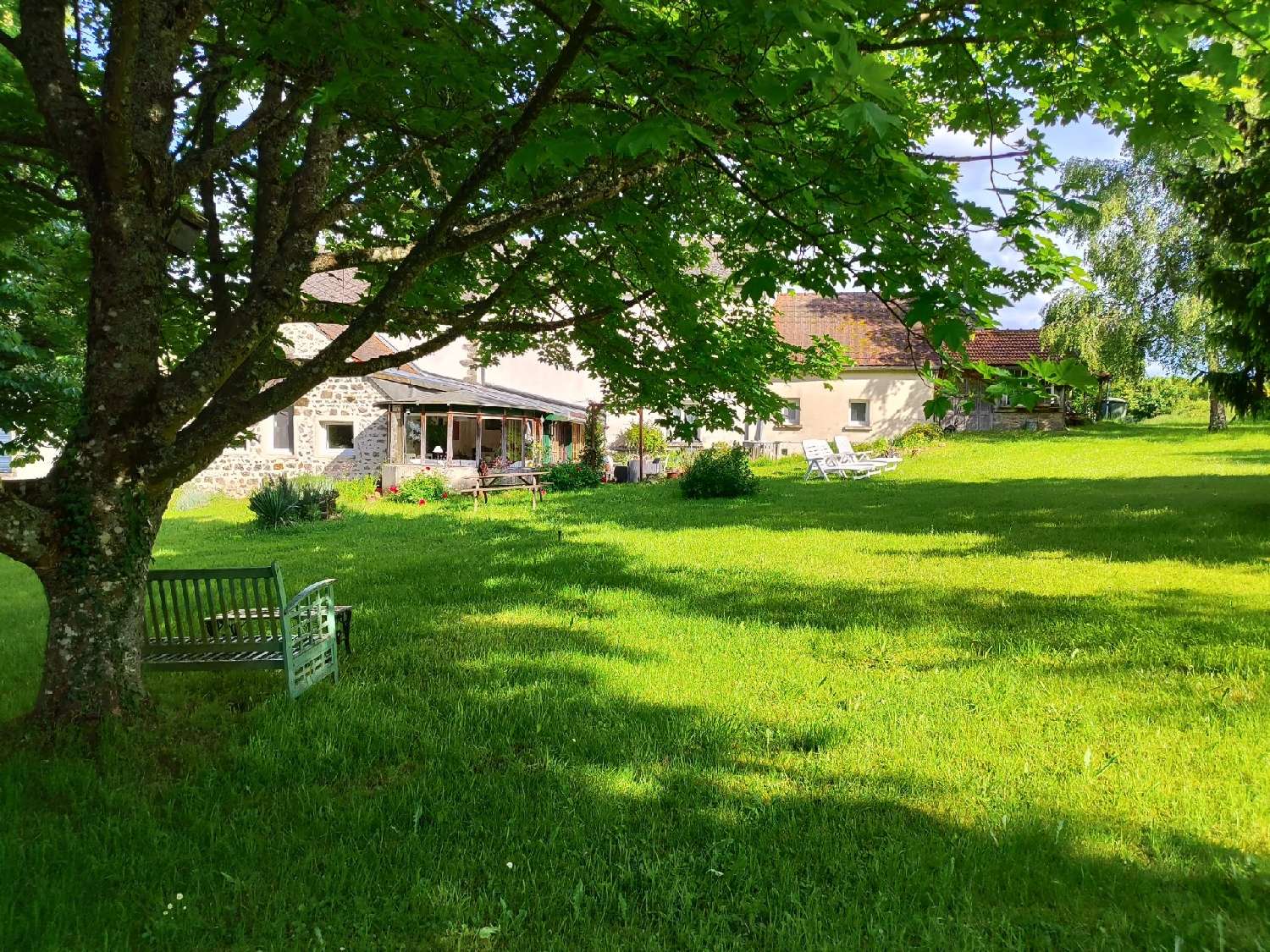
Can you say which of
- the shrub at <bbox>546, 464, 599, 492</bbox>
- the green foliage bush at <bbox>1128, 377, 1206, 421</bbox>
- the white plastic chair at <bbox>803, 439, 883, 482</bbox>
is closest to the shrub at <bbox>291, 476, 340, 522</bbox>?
the shrub at <bbox>546, 464, 599, 492</bbox>

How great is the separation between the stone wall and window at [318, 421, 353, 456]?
98 mm

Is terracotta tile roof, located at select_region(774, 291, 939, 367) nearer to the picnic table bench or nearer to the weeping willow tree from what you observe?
the weeping willow tree

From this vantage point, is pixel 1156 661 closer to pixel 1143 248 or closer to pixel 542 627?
pixel 542 627

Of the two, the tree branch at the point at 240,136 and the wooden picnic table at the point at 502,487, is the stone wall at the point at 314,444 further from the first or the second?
the tree branch at the point at 240,136

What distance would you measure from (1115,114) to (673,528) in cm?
853

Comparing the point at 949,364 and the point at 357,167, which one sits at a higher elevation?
the point at 357,167

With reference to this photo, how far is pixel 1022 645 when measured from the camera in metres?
5.14

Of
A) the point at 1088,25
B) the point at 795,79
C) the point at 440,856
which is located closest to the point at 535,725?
the point at 440,856

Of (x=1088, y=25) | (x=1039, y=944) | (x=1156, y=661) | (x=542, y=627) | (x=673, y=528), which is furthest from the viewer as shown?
(x=673, y=528)

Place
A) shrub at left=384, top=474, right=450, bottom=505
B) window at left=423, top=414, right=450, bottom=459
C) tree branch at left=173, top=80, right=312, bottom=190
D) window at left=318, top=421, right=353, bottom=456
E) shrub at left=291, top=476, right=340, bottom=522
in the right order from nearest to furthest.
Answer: tree branch at left=173, top=80, right=312, bottom=190 < shrub at left=291, top=476, right=340, bottom=522 < shrub at left=384, top=474, right=450, bottom=505 < window at left=318, top=421, right=353, bottom=456 < window at left=423, top=414, right=450, bottom=459

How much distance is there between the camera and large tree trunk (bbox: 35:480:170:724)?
3.54m

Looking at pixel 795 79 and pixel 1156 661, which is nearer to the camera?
pixel 795 79

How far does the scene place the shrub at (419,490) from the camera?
1838 cm

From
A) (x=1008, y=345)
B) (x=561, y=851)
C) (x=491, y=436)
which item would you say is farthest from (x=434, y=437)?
(x=1008, y=345)
